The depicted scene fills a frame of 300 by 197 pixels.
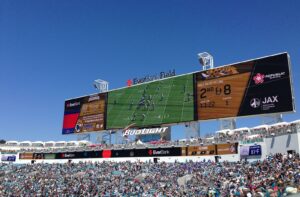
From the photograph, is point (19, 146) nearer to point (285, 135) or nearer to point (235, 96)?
point (235, 96)

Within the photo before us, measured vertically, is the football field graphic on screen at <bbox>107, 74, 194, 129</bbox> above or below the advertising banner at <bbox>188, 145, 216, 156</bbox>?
above

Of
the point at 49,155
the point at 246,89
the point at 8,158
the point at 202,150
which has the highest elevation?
the point at 246,89

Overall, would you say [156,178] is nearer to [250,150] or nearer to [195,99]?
[250,150]

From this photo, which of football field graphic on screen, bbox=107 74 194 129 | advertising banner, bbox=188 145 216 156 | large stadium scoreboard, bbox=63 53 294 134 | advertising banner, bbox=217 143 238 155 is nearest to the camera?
advertising banner, bbox=217 143 238 155

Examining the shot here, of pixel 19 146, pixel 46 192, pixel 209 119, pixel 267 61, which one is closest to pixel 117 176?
pixel 46 192

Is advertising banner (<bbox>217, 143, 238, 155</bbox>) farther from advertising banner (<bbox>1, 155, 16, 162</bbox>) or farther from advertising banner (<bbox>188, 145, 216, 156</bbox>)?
advertising banner (<bbox>1, 155, 16, 162</bbox>)

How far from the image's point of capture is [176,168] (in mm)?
36625

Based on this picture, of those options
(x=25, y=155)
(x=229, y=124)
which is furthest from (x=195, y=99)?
(x=25, y=155)

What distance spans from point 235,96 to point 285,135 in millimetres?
9431

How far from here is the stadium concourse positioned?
Result: 25234mm

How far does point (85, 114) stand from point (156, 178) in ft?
86.1

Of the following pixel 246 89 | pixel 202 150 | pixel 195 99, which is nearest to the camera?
pixel 246 89

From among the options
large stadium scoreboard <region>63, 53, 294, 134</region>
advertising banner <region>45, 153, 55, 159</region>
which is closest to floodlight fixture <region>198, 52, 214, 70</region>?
large stadium scoreboard <region>63, 53, 294, 134</region>

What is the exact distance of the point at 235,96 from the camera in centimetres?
3981
